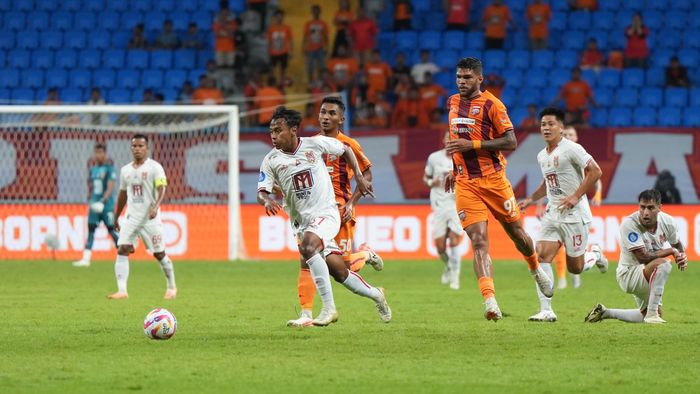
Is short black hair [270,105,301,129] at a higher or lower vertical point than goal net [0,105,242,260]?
higher

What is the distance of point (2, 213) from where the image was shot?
22.9m

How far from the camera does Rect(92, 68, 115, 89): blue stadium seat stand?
2794 centimetres

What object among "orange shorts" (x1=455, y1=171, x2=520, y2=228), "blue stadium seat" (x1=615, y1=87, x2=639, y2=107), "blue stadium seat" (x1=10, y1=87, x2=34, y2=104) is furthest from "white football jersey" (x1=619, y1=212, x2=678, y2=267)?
"blue stadium seat" (x1=10, y1=87, x2=34, y2=104)

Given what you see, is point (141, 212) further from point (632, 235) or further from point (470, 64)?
point (632, 235)

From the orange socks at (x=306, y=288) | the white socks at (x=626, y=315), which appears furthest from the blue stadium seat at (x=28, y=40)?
the white socks at (x=626, y=315)

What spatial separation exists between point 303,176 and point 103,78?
18.4 metres

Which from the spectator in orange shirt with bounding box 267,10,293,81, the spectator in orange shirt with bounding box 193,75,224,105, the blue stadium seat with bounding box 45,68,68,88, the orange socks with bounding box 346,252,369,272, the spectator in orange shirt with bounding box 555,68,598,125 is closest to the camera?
the orange socks with bounding box 346,252,369,272

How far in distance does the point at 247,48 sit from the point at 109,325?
1774cm

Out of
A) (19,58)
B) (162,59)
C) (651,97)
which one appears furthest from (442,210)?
(19,58)

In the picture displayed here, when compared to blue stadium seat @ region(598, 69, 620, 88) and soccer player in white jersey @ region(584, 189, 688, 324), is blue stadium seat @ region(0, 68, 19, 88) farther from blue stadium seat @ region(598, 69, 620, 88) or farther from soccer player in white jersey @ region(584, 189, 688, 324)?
soccer player in white jersey @ region(584, 189, 688, 324)

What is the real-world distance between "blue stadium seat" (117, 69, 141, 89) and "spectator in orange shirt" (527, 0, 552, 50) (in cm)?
878

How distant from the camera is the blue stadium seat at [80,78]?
2797cm

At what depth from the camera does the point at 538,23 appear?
27828 millimetres

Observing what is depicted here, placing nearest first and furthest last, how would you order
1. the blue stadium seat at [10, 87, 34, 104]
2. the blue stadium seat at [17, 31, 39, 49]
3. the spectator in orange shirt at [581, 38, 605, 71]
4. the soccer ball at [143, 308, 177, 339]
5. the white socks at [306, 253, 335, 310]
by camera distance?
the soccer ball at [143, 308, 177, 339], the white socks at [306, 253, 335, 310], the spectator in orange shirt at [581, 38, 605, 71], the blue stadium seat at [10, 87, 34, 104], the blue stadium seat at [17, 31, 39, 49]
